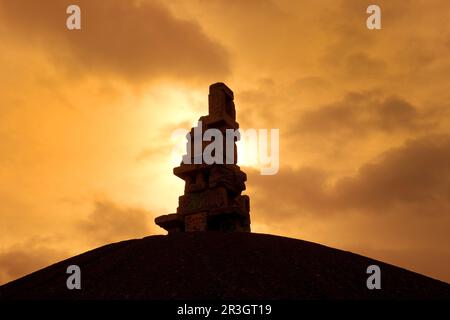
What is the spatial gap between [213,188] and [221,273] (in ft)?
33.1

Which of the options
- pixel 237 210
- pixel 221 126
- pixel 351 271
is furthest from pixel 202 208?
pixel 351 271

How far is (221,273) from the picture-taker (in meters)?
15.9

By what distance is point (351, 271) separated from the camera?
17938 mm

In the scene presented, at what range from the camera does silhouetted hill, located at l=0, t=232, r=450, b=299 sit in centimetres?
Result: 1495

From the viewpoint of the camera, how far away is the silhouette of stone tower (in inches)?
992

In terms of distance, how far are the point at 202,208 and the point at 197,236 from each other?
17.4 feet

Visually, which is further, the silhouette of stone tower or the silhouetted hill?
the silhouette of stone tower

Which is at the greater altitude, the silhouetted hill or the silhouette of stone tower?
the silhouette of stone tower

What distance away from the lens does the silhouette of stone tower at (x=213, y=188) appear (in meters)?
25.2

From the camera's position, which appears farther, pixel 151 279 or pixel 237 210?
pixel 237 210

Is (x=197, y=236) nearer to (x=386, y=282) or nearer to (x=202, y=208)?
(x=202, y=208)

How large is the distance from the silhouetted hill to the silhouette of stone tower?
4.18 m
